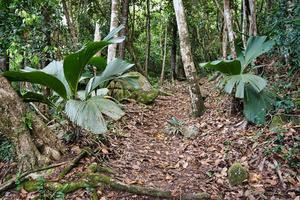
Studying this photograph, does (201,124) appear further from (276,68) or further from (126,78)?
(126,78)

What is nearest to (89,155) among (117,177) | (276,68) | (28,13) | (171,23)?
(117,177)

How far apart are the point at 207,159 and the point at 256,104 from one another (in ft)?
4.18

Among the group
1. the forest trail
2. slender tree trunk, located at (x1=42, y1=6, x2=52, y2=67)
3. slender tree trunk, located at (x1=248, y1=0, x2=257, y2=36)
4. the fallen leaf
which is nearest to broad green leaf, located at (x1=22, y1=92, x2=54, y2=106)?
the forest trail

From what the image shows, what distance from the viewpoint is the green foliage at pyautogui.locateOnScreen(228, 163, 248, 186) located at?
411cm

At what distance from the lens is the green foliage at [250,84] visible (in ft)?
17.0

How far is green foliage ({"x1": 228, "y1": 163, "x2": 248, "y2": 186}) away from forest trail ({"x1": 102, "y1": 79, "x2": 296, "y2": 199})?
0.08 metres

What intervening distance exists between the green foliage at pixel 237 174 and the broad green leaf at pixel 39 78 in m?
2.18

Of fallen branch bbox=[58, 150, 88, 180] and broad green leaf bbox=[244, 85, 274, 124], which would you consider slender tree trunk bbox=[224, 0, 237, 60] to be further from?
fallen branch bbox=[58, 150, 88, 180]

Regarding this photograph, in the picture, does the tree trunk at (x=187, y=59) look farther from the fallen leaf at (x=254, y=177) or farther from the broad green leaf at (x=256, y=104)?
the fallen leaf at (x=254, y=177)

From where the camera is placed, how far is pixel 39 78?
3738mm

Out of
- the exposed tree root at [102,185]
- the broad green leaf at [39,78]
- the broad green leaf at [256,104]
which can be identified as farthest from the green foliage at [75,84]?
the broad green leaf at [256,104]

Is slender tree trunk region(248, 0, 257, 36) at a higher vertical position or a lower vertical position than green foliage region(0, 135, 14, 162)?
higher

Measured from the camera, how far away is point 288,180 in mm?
4004

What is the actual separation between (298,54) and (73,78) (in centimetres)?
341
